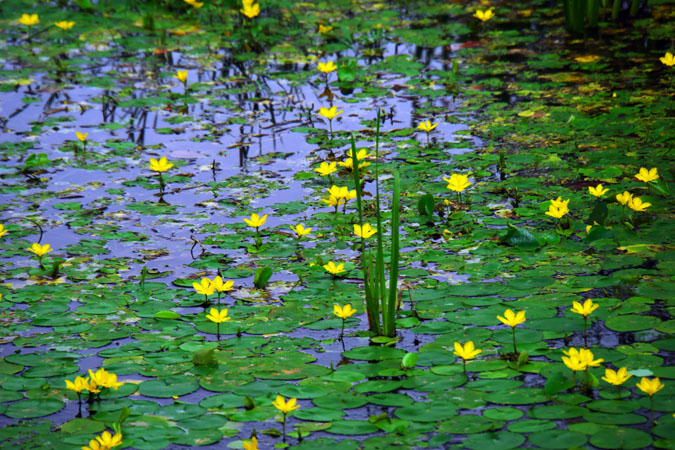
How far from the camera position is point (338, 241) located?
3041 millimetres

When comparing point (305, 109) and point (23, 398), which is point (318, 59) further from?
point (23, 398)

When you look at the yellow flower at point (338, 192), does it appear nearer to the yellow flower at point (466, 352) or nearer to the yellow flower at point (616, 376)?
the yellow flower at point (466, 352)

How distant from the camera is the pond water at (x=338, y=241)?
1.92 meters

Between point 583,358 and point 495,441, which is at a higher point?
point 583,358

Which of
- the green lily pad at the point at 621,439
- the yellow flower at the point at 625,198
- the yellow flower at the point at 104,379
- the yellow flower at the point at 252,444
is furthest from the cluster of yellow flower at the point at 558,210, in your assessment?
the yellow flower at the point at 104,379

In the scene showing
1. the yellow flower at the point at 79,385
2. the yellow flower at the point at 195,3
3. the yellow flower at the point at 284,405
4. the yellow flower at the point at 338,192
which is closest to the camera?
the yellow flower at the point at 284,405

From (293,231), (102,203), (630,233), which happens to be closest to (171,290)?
(293,231)

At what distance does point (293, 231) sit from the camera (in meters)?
3.21

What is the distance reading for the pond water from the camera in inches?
75.5

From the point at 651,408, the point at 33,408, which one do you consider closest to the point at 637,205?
the point at 651,408

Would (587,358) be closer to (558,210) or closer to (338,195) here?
(558,210)

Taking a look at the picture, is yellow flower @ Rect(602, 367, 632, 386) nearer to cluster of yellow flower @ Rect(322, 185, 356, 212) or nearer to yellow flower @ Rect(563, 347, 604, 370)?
yellow flower @ Rect(563, 347, 604, 370)

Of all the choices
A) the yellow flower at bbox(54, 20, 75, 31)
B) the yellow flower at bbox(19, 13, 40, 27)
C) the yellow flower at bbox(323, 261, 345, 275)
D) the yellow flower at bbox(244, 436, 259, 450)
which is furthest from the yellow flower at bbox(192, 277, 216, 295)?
the yellow flower at bbox(19, 13, 40, 27)

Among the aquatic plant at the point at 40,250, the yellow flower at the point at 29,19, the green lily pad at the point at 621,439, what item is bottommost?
the green lily pad at the point at 621,439
